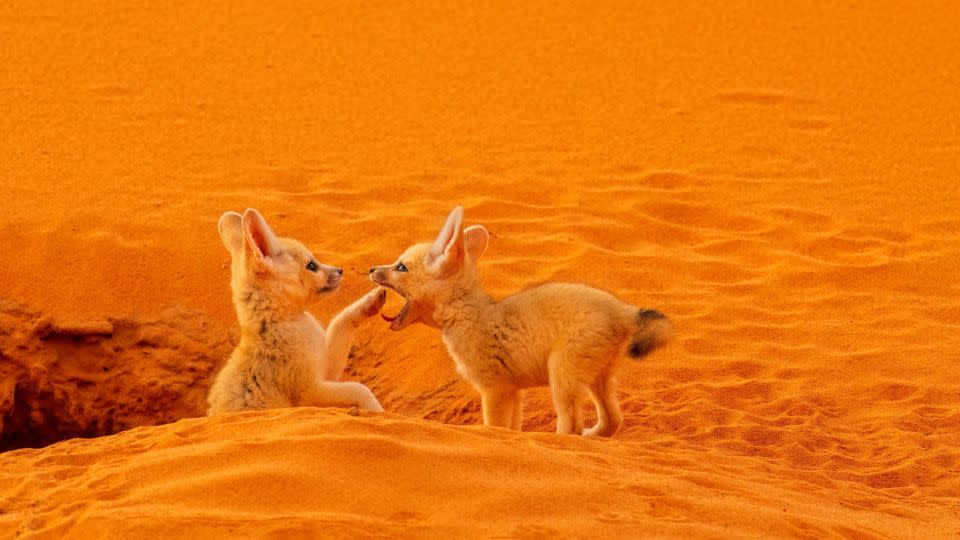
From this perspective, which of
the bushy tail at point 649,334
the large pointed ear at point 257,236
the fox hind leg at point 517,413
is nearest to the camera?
the bushy tail at point 649,334

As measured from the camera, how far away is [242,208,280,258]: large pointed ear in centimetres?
695

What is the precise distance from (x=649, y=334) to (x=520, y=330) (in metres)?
0.82

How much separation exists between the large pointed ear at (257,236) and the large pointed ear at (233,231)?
14 cm

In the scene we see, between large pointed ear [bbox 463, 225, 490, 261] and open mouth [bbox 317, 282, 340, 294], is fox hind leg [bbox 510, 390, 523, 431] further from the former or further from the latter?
open mouth [bbox 317, 282, 340, 294]

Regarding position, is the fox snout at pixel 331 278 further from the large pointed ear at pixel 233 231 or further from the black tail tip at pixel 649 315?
the black tail tip at pixel 649 315

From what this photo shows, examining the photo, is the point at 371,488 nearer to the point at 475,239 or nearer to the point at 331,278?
the point at 331,278

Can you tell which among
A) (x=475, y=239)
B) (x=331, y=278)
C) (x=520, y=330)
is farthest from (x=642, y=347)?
(x=331, y=278)

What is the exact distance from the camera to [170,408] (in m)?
8.53

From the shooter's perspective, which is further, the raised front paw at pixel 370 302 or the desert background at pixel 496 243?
the raised front paw at pixel 370 302

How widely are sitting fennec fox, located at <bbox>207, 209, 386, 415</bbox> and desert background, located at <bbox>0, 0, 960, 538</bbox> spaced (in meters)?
1.00

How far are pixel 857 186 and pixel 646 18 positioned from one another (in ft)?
24.6

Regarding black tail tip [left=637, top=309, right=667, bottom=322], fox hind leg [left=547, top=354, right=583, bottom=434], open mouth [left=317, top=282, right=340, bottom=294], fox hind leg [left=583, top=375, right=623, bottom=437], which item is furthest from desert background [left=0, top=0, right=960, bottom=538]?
open mouth [left=317, top=282, right=340, bottom=294]

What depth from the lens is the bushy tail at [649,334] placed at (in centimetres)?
647

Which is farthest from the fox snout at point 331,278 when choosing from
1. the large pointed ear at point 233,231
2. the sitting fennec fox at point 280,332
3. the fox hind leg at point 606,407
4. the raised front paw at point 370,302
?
the fox hind leg at point 606,407
